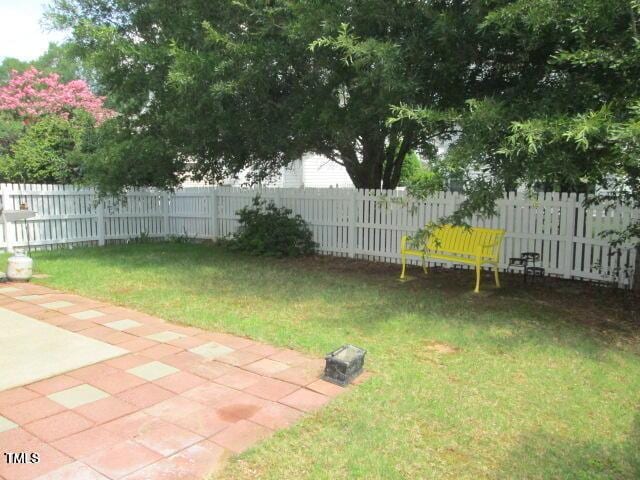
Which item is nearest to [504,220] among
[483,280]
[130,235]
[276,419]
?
[483,280]

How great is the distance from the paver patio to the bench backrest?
3.91 meters

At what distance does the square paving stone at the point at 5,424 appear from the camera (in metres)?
3.41

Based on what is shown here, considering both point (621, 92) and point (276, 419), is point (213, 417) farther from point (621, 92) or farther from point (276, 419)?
point (621, 92)

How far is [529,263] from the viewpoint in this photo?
8.62 meters

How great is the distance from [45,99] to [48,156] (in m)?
11.6

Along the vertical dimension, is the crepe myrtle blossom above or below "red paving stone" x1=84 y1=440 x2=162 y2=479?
above

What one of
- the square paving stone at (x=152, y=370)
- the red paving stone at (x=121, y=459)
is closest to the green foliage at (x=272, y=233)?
the square paving stone at (x=152, y=370)

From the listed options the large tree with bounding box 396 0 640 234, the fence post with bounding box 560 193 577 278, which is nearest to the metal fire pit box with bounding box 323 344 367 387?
the large tree with bounding box 396 0 640 234

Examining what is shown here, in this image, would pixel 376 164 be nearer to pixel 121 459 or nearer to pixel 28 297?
pixel 28 297

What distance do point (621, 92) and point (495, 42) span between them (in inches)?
71.0

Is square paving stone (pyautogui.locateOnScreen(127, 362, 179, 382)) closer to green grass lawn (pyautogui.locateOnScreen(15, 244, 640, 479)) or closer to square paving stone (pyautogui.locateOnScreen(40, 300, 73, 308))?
green grass lawn (pyautogui.locateOnScreen(15, 244, 640, 479))

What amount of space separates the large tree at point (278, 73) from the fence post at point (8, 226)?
2.75 metres

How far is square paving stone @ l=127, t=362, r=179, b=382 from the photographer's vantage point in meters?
4.35

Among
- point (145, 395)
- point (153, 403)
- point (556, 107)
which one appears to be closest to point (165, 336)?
point (145, 395)
